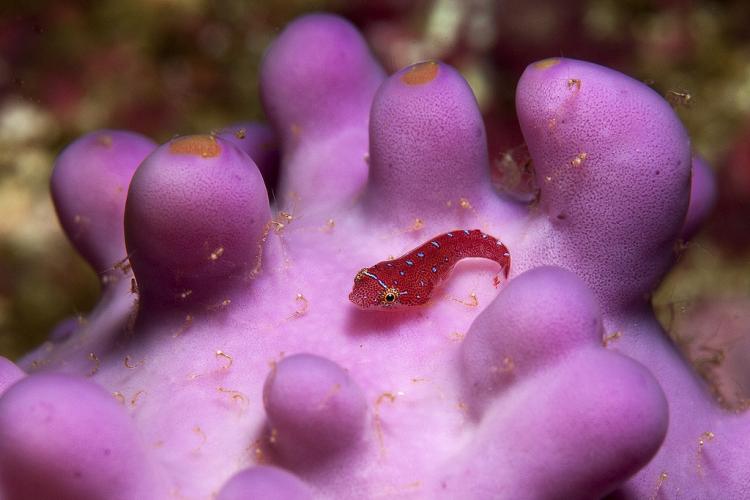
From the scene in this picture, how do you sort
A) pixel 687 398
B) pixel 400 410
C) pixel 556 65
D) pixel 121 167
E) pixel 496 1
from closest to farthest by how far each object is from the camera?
pixel 400 410 < pixel 556 65 < pixel 687 398 < pixel 121 167 < pixel 496 1

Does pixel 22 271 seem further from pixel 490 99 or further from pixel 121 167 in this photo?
pixel 490 99

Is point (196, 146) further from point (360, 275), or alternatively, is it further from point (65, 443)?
point (65, 443)

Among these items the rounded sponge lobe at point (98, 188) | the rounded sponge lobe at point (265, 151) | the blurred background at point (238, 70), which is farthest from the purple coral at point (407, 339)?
the blurred background at point (238, 70)

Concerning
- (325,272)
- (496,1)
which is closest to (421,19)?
(496,1)

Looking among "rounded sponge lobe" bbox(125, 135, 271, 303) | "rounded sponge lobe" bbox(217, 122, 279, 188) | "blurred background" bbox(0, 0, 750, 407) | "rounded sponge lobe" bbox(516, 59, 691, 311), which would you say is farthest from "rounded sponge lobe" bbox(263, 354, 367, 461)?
"blurred background" bbox(0, 0, 750, 407)

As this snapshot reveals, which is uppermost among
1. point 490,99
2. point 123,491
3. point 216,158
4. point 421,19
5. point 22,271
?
point 216,158

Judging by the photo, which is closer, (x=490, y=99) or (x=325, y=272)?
(x=325, y=272)

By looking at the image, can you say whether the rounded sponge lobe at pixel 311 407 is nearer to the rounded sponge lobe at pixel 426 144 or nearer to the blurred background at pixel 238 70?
the rounded sponge lobe at pixel 426 144

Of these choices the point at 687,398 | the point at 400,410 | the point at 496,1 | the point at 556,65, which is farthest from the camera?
the point at 496,1
